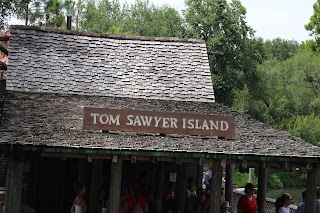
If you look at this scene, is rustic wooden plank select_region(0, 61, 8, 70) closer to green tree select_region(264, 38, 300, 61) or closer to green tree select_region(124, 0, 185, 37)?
green tree select_region(124, 0, 185, 37)

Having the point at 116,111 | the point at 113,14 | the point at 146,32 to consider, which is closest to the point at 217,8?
the point at 146,32

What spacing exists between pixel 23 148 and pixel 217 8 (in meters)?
33.3

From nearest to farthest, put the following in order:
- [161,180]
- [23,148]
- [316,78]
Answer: [23,148], [161,180], [316,78]

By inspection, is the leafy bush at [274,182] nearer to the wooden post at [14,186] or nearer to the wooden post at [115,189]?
the wooden post at [115,189]

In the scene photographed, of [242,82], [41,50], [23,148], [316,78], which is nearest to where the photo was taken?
[23,148]

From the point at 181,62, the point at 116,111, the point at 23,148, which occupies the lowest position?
the point at 23,148

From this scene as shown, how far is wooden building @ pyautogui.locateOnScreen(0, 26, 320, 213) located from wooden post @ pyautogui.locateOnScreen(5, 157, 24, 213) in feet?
0.08

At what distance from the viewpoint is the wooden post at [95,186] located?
16.4 meters

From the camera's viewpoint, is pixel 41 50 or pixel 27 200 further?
pixel 41 50

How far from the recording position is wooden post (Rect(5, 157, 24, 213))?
13641 mm

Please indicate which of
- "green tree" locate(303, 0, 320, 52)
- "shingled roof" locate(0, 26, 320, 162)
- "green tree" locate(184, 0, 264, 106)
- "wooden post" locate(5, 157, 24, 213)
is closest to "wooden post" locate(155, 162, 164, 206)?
"shingled roof" locate(0, 26, 320, 162)

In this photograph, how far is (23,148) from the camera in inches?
517

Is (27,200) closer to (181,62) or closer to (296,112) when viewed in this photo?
(181,62)

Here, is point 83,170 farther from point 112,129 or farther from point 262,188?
point 262,188
